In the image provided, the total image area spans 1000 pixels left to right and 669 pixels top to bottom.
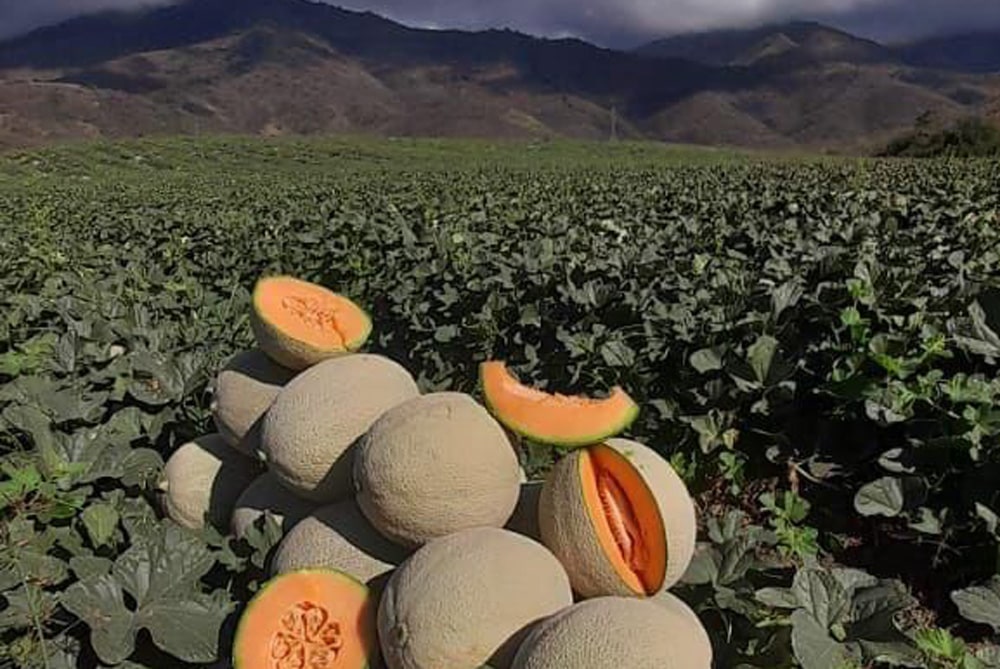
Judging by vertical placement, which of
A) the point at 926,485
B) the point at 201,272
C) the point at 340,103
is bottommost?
the point at 340,103

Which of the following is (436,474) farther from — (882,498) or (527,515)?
(882,498)

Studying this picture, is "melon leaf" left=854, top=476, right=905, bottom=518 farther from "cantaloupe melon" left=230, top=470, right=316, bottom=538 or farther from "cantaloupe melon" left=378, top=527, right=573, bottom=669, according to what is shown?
"cantaloupe melon" left=230, top=470, right=316, bottom=538

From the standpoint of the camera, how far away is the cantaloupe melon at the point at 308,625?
219 cm

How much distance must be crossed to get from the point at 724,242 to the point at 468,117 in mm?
142956

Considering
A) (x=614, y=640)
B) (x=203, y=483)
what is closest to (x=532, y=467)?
(x=203, y=483)

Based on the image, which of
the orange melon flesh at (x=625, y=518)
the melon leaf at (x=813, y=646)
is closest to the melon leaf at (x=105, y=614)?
the orange melon flesh at (x=625, y=518)

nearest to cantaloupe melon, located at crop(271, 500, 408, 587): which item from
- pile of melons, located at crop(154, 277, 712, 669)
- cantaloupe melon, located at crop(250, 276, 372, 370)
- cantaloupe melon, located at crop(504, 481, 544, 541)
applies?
pile of melons, located at crop(154, 277, 712, 669)

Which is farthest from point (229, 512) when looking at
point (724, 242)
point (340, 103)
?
point (340, 103)

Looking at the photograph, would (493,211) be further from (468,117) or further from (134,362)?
(468,117)

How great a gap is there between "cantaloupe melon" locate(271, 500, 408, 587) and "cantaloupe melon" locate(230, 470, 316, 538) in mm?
201

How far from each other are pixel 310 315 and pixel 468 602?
1.42 metres

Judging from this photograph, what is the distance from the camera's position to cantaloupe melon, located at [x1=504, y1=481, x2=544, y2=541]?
8.09 ft

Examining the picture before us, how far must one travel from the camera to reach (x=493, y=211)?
965 cm

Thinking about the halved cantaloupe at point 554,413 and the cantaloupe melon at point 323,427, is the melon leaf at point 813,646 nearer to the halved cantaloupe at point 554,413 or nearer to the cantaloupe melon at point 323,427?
the halved cantaloupe at point 554,413
